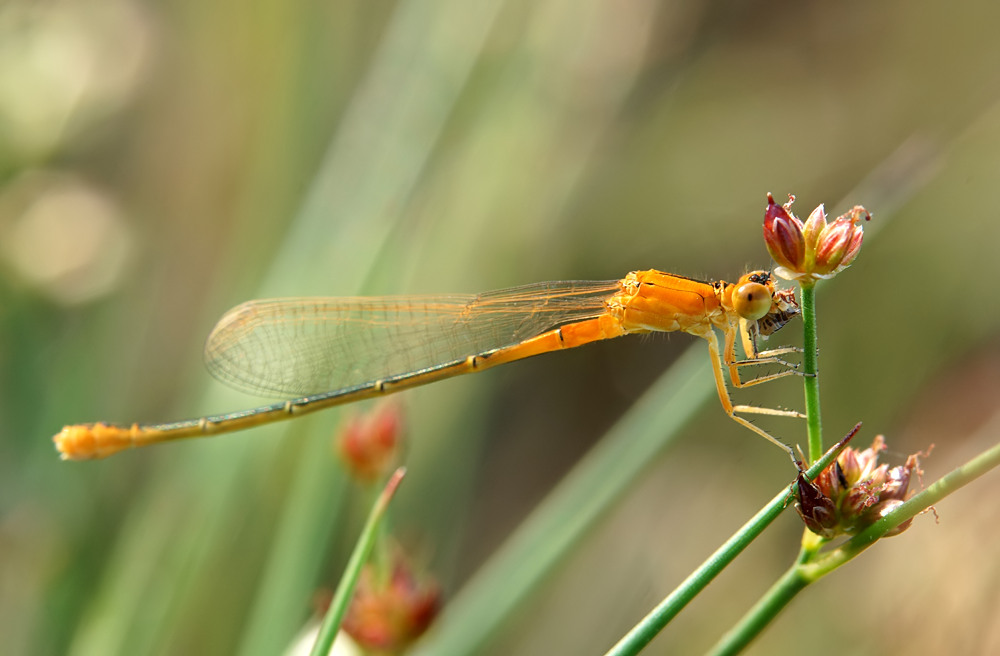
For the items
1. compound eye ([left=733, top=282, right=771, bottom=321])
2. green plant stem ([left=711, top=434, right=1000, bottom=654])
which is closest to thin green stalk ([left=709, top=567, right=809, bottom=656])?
green plant stem ([left=711, top=434, right=1000, bottom=654])

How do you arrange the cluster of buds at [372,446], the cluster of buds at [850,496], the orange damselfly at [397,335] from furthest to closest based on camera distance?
the orange damselfly at [397,335] → the cluster of buds at [372,446] → the cluster of buds at [850,496]

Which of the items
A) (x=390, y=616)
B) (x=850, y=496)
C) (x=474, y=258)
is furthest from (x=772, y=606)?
(x=474, y=258)

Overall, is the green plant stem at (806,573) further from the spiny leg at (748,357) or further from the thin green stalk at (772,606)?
the spiny leg at (748,357)

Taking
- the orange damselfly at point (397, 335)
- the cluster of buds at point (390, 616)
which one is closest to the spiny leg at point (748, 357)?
the orange damselfly at point (397, 335)

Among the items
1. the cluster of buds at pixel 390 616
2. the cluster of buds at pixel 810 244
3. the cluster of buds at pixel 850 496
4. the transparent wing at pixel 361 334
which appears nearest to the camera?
the cluster of buds at pixel 850 496

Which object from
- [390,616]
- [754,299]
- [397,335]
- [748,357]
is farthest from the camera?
[397,335]

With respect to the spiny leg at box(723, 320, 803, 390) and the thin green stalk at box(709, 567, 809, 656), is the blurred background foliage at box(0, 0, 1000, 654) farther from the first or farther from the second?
the thin green stalk at box(709, 567, 809, 656)

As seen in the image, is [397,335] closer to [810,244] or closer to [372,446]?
[372,446]

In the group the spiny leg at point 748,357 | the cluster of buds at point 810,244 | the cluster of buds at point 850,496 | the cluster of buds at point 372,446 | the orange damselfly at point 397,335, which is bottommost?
the cluster of buds at point 850,496

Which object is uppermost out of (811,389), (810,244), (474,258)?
(474,258)
